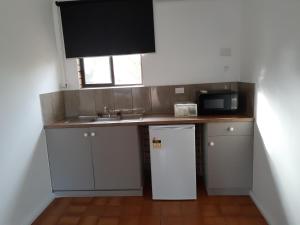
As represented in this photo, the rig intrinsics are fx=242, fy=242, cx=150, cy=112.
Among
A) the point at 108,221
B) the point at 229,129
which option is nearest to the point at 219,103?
the point at 229,129

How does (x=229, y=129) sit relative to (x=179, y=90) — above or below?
below

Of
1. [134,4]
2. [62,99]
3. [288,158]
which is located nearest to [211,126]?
[288,158]

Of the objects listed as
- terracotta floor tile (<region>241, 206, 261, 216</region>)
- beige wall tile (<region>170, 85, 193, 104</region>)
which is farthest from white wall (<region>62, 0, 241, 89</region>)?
terracotta floor tile (<region>241, 206, 261, 216</region>)

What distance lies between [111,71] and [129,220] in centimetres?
184

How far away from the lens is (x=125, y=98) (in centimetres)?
315

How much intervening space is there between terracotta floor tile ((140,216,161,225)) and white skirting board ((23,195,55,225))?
1109mm

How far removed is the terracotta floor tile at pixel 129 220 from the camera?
2368 mm

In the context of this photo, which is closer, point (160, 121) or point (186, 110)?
point (160, 121)

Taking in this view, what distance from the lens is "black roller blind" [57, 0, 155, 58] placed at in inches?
116

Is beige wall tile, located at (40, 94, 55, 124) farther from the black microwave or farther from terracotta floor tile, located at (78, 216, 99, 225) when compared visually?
the black microwave

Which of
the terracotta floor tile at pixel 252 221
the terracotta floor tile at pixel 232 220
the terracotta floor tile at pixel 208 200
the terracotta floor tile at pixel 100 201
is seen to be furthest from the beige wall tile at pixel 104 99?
the terracotta floor tile at pixel 252 221

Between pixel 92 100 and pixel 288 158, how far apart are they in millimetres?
2316

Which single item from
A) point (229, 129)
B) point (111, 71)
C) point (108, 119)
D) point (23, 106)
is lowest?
point (229, 129)

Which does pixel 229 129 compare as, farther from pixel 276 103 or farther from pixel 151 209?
pixel 151 209
